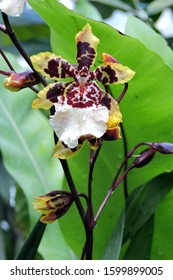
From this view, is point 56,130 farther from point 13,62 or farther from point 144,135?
point 13,62

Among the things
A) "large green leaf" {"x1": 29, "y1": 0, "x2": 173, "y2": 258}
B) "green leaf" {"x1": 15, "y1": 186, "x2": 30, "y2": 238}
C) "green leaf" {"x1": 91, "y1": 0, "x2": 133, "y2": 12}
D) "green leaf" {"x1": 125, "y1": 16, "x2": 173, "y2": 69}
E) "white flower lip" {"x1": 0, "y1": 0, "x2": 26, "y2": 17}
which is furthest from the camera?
"green leaf" {"x1": 91, "y1": 0, "x2": 133, "y2": 12}

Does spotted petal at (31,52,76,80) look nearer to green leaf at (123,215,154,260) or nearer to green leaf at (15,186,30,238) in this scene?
green leaf at (123,215,154,260)

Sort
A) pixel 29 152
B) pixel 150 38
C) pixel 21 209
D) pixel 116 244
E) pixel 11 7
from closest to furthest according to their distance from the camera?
pixel 11 7, pixel 116 244, pixel 150 38, pixel 29 152, pixel 21 209

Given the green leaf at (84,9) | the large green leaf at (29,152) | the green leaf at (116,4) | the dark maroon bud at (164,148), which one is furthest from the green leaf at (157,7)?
the dark maroon bud at (164,148)

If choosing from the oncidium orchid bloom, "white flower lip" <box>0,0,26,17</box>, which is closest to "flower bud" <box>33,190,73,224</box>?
the oncidium orchid bloom

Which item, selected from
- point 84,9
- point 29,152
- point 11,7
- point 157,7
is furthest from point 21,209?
point 11,7

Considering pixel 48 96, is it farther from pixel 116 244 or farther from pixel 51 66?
pixel 116 244
